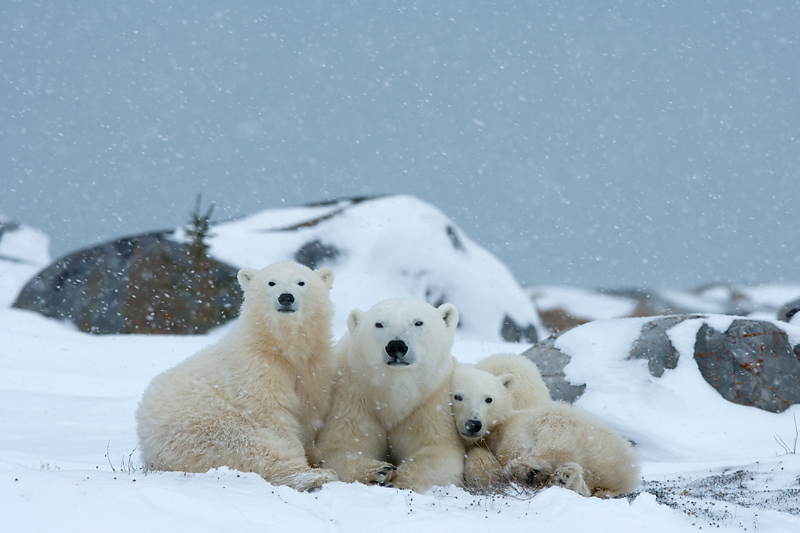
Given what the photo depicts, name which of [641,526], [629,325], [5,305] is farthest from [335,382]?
[5,305]

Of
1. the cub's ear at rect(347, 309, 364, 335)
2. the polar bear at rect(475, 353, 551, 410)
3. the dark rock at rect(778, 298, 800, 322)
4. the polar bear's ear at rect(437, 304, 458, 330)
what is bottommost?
the polar bear at rect(475, 353, 551, 410)

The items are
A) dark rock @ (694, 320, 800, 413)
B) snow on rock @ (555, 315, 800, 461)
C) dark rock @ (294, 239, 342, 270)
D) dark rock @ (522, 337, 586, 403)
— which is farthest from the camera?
dark rock @ (294, 239, 342, 270)

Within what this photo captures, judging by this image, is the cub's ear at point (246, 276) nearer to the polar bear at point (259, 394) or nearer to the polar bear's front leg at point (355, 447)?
the polar bear at point (259, 394)

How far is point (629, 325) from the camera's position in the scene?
8.20 m

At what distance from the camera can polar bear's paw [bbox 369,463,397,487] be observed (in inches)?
150

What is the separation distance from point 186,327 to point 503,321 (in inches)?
371

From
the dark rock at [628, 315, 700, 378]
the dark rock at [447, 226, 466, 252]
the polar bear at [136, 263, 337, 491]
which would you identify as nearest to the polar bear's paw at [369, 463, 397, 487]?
the polar bear at [136, 263, 337, 491]

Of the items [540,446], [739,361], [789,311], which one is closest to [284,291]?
[540,446]

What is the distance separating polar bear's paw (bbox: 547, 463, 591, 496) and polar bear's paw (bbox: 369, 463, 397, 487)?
97 centimetres

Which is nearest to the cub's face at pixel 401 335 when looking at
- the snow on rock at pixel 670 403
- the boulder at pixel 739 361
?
the snow on rock at pixel 670 403

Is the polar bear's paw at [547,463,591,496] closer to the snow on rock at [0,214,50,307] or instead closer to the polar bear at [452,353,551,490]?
the polar bear at [452,353,551,490]

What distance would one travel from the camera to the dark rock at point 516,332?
749 inches

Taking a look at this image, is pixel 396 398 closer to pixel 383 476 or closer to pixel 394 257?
pixel 383 476

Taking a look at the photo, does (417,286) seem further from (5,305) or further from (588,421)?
(588,421)
